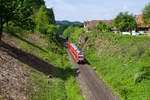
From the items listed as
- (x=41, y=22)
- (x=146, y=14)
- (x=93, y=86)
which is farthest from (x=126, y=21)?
(x=93, y=86)

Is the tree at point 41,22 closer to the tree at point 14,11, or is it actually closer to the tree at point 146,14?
the tree at point 14,11

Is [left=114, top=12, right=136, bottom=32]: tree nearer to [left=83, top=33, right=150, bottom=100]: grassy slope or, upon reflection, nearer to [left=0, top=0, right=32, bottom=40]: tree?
[left=83, top=33, right=150, bottom=100]: grassy slope

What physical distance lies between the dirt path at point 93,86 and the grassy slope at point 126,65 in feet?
A: 3.44

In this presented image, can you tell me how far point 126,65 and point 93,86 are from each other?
6.99m

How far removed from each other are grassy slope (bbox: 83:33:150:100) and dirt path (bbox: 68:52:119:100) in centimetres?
105

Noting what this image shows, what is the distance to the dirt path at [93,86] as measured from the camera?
57.2 ft

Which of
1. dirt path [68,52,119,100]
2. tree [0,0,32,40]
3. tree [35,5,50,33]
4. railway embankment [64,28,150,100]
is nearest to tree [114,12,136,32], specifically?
railway embankment [64,28,150,100]

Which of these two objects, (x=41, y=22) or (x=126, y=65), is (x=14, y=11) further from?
(x=41, y=22)

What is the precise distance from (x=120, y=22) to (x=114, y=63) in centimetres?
3057

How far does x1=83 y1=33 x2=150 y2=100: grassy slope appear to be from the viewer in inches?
680

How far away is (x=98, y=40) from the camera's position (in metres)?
40.3

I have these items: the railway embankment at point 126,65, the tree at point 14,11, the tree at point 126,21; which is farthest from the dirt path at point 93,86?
the tree at point 126,21

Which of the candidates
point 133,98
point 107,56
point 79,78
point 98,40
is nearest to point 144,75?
point 133,98

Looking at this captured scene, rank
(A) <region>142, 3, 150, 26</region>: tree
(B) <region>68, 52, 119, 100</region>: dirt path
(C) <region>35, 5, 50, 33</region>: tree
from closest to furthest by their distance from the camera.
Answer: (B) <region>68, 52, 119, 100</region>: dirt path → (A) <region>142, 3, 150, 26</region>: tree → (C) <region>35, 5, 50, 33</region>: tree
